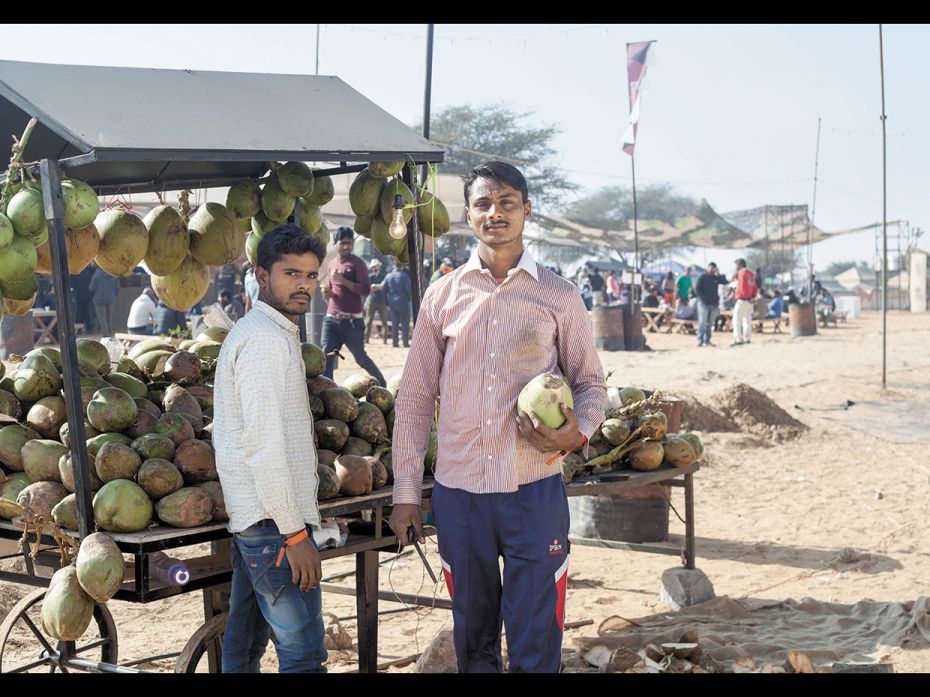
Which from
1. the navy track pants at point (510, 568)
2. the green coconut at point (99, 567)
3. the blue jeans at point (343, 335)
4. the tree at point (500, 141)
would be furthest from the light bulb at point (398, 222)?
the tree at point (500, 141)

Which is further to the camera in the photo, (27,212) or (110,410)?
(110,410)

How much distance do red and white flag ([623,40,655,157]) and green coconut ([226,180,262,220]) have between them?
1571 cm

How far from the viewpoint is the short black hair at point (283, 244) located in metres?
3.23

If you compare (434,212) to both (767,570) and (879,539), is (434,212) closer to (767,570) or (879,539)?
(767,570)

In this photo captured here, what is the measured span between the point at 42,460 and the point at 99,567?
653 millimetres

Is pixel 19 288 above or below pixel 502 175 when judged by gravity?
below

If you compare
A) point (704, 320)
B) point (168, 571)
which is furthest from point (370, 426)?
point (704, 320)

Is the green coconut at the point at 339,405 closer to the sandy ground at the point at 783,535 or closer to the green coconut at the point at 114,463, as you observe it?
the green coconut at the point at 114,463

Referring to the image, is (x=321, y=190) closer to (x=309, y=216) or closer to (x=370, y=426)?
(x=309, y=216)

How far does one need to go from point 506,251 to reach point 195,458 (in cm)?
141

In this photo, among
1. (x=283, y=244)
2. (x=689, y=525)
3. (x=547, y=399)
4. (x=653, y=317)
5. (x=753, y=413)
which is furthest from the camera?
(x=653, y=317)

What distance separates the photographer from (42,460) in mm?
3660

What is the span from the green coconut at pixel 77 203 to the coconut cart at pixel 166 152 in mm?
93
